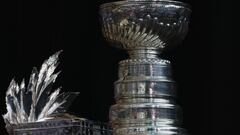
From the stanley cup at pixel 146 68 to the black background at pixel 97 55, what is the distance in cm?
23

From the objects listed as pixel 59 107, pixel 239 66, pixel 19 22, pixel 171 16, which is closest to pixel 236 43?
pixel 239 66

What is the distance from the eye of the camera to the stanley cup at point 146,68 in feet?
8.09

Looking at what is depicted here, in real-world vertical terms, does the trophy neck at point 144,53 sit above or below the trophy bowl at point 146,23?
below

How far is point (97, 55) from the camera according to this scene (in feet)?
9.63

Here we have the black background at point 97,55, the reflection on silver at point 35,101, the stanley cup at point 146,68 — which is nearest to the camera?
the stanley cup at point 146,68

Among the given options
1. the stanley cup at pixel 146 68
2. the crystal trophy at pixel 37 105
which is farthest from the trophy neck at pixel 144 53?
the crystal trophy at pixel 37 105

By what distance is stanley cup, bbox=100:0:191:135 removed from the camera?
8.09 feet

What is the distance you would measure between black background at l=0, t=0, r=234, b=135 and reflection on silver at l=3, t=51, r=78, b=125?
0.98 ft

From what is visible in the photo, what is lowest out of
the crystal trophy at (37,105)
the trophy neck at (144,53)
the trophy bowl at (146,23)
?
the crystal trophy at (37,105)

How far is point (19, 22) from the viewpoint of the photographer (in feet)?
10.0

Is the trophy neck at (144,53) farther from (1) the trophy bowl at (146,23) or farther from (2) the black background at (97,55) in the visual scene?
(2) the black background at (97,55)

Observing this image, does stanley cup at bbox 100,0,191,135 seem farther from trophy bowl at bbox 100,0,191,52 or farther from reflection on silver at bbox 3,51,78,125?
reflection on silver at bbox 3,51,78,125

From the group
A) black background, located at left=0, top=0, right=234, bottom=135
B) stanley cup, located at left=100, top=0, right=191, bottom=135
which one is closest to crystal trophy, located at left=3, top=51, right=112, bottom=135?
stanley cup, located at left=100, top=0, right=191, bottom=135

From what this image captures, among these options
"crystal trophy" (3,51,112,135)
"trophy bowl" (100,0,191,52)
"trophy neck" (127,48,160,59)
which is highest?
"trophy bowl" (100,0,191,52)
